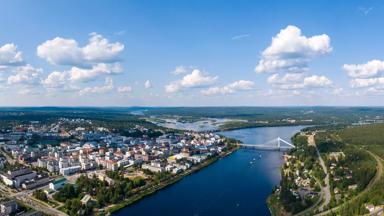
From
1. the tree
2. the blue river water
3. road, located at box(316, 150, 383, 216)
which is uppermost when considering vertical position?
road, located at box(316, 150, 383, 216)

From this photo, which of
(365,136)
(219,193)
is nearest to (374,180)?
(219,193)

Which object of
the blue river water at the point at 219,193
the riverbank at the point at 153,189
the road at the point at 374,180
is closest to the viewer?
the road at the point at 374,180

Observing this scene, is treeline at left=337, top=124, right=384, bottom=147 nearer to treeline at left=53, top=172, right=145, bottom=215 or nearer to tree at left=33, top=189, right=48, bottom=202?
treeline at left=53, top=172, right=145, bottom=215

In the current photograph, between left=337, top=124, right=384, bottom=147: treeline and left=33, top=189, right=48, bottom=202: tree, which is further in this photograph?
left=337, top=124, right=384, bottom=147: treeline

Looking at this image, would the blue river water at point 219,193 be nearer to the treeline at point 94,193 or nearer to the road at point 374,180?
the treeline at point 94,193

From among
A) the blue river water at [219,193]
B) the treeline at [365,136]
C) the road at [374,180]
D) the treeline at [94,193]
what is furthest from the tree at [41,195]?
the treeline at [365,136]

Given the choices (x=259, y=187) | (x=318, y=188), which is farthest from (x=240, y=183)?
(x=318, y=188)

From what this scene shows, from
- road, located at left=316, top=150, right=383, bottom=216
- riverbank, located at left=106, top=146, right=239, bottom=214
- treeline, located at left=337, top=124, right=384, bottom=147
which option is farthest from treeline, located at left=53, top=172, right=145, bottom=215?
treeline, located at left=337, top=124, right=384, bottom=147

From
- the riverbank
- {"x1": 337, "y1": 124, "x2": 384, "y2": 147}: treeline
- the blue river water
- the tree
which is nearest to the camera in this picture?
the blue river water
